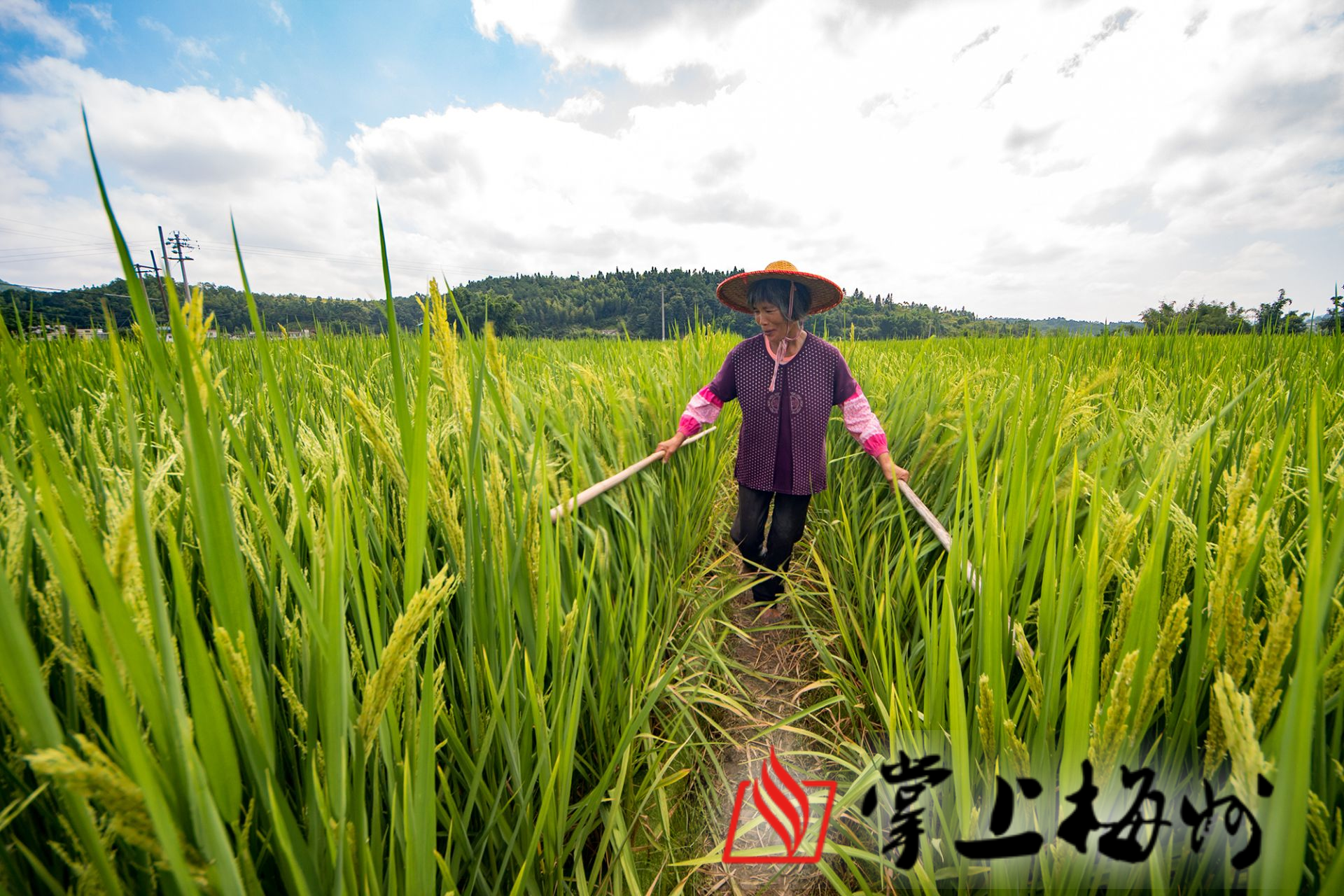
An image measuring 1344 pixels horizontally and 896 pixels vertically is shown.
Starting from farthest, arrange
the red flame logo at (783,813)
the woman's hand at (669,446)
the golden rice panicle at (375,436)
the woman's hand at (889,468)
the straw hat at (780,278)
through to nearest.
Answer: the straw hat at (780,278) → the woman's hand at (669,446) → the woman's hand at (889,468) → the red flame logo at (783,813) → the golden rice panicle at (375,436)

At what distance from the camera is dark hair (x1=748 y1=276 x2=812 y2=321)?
2648 millimetres

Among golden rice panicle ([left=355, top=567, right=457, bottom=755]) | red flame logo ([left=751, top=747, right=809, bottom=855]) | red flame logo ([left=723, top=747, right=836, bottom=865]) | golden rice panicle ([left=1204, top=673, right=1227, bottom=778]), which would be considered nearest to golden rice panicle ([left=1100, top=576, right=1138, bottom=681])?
golden rice panicle ([left=1204, top=673, right=1227, bottom=778])

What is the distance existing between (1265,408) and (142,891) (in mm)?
2789

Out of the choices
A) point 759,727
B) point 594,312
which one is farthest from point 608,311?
point 759,727

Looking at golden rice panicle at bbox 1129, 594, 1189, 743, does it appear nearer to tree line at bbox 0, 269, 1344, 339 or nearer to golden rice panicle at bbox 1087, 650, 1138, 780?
golden rice panicle at bbox 1087, 650, 1138, 780

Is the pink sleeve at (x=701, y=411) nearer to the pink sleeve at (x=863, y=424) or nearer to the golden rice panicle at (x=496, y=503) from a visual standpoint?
the pink sleeve at (x=863, y=424)

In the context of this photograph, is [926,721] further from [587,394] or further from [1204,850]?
[587,394]

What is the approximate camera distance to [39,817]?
725 millimetres

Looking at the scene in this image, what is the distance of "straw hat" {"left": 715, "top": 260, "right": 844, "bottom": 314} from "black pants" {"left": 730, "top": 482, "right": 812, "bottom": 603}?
3.36 ft

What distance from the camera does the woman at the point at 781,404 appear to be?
8.69 feet

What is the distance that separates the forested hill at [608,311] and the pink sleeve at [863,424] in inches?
66.7

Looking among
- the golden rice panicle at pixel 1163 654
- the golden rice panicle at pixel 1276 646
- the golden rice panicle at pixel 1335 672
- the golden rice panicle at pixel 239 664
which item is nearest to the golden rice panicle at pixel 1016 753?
the golden rice panicle at pixel 1163 654

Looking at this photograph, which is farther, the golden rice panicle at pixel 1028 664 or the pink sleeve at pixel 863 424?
the pink sleeve at pixel 863 424

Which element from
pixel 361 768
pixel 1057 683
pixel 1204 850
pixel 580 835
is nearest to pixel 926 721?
pixel 1057 683
